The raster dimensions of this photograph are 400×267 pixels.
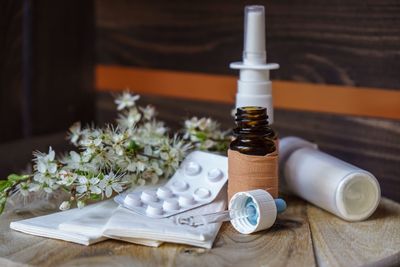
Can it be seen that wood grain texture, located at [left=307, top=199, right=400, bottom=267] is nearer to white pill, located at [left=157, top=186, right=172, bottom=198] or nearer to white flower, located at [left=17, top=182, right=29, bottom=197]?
white pill, located at [left=157, top=186, right=172, bottom=198]

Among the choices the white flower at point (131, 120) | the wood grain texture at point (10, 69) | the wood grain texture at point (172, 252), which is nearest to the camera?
the wood grain texture at point (172, 252)

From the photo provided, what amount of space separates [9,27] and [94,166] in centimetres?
49

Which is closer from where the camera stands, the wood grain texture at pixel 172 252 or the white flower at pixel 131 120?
the wood grain texture at pixel 172 252

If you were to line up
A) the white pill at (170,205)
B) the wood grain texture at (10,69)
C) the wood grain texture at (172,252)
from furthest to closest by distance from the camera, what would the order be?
the wood grain texture at (10,69) → the white pill at (170,205) → the wood grain texture at (172,252)

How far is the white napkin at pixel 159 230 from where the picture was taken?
649 millimetres

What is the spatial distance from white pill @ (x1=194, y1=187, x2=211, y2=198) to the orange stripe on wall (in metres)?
0.34

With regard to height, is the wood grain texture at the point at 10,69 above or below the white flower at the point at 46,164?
above

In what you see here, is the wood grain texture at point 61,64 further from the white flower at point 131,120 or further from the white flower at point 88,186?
the white flower at point 88,186

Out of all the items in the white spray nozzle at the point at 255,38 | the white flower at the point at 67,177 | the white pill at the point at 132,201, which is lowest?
the white pill at the point at 132,201

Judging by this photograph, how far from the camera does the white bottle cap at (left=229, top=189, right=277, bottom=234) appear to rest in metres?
0.68

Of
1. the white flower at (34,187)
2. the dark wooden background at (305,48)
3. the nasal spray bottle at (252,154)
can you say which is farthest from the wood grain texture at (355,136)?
the white flower at (34,187)

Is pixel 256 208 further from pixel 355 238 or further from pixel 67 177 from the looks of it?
pixel 67 177

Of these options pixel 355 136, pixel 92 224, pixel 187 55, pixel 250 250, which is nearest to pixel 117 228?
pixel 92 224

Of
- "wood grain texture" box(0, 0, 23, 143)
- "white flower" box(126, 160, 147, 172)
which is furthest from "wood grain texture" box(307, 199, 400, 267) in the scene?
"wood grain texture" box(0, 0, 23, 143)
